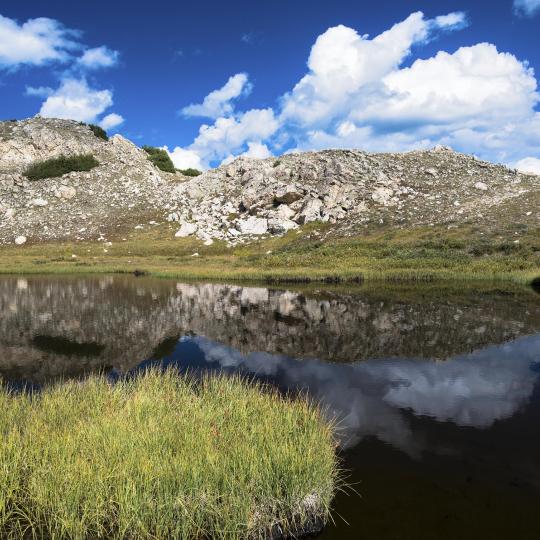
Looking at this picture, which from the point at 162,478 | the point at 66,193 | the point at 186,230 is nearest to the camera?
the point at 162,478

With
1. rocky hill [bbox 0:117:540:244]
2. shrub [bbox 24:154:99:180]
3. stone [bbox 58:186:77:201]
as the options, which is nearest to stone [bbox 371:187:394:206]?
rocky hill [bbox 0:117:540:244]

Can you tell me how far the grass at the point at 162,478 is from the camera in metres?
7.58

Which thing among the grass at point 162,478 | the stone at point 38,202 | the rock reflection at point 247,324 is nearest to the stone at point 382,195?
the rock reflection at point 247,324

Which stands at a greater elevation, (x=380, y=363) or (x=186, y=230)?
(x=186, y=230)

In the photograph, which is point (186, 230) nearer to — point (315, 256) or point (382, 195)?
point (315, 256)

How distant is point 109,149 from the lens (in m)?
113

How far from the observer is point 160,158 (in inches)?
4852

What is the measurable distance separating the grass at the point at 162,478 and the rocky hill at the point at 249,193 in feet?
217

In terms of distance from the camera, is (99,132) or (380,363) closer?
(380,363)

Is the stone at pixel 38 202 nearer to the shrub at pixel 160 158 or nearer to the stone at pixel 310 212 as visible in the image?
the shrub at pixel 160 158

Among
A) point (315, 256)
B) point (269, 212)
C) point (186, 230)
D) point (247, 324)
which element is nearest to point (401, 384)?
point (247, 324)

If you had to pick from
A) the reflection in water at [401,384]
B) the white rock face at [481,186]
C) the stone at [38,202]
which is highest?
the white rock face at [481,186]

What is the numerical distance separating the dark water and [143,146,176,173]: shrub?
3196 inches

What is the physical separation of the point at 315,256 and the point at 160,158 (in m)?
75.8
